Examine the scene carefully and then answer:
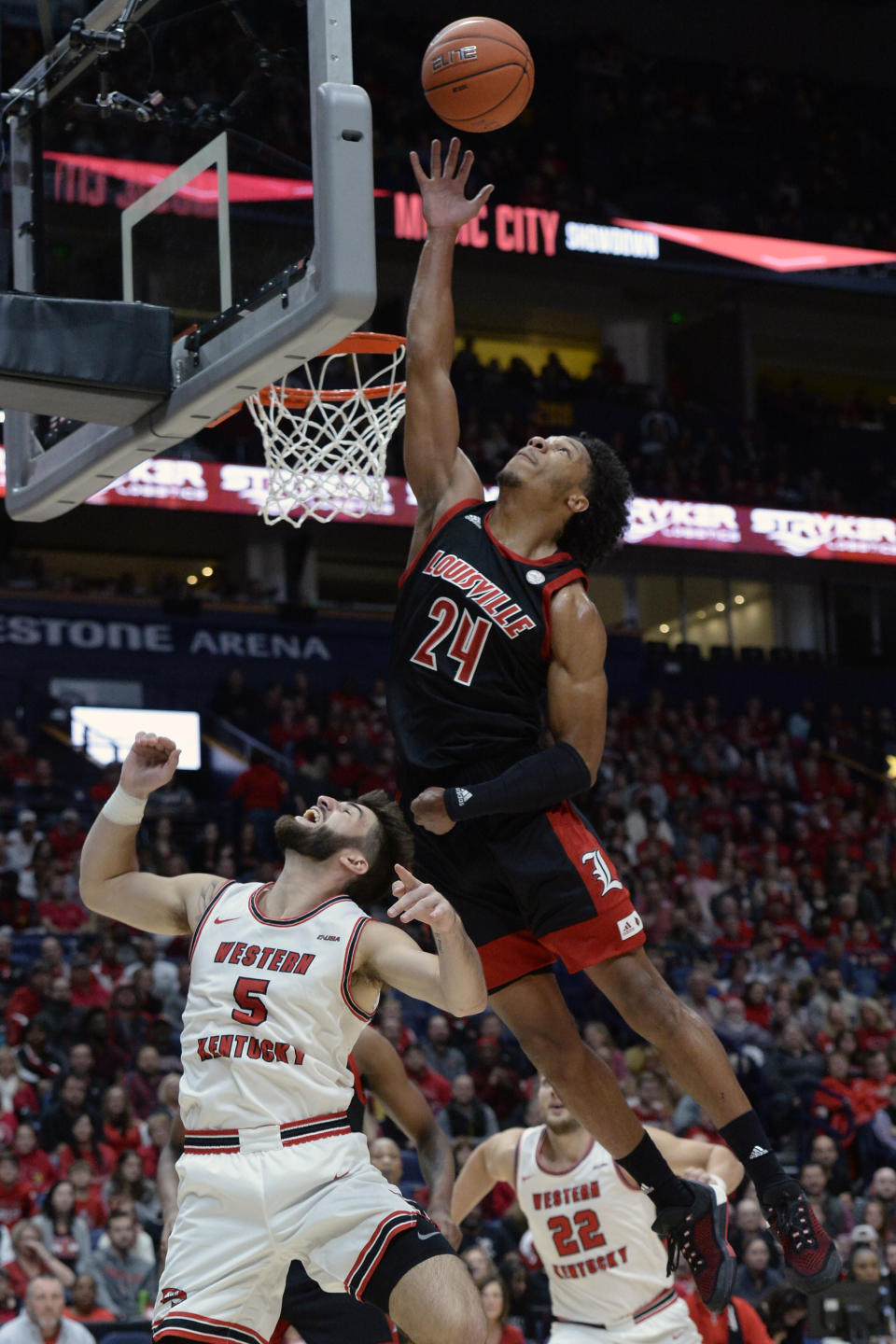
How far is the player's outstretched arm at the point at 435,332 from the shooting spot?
5.44 meters

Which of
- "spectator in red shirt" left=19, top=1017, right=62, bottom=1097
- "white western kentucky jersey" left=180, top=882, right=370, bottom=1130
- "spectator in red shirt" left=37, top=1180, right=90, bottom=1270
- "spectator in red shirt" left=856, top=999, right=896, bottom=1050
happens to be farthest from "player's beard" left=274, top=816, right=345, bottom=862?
"spectator in red shirt" left=856, top=999, right=896, bottom=1050

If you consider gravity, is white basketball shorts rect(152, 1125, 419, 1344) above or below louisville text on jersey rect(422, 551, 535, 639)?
below

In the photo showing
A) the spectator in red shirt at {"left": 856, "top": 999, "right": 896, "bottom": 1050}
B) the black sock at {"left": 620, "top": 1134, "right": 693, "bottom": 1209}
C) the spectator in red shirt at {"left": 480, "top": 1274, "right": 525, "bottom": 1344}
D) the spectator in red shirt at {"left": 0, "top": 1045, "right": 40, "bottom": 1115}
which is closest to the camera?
the black sock at {"left": 620, "top": 1134, "right": 693, "bottom": 1209}

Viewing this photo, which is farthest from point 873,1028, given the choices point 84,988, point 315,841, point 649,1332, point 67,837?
point 315,841

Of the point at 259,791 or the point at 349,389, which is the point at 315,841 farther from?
the point at 259,791

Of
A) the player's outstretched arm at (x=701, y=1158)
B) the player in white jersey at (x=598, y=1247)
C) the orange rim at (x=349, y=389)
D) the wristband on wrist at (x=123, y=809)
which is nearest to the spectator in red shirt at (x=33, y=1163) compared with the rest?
the player in white jersey at (x=598, y=1247)

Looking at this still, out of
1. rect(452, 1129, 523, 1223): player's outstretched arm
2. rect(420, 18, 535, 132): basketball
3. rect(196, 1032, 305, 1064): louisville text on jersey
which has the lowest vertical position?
rect(452, 1129, 523, 1223): player's outstretched arm

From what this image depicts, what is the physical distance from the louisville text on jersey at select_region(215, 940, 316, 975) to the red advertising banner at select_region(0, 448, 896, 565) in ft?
49.5

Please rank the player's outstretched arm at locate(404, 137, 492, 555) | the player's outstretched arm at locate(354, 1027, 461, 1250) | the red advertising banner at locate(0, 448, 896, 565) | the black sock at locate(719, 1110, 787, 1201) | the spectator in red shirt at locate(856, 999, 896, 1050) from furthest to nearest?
1. the red advertising banner at locate(0, 448, 896, 565)
2. the spectator in red shirt at locate(856, 999, 896, 1050)
3. the player's outstretched arm at locate(354, 1027, 461, 1250)
4. the player's outstretched arm at locate(404, 137, 492, 555)
5. the black sock at locate(719, 1110, 787, 1201)

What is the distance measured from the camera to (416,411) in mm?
5492

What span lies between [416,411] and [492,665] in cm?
84

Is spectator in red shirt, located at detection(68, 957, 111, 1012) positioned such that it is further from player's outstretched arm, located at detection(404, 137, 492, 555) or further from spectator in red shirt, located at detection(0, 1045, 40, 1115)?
player's outstretched arm, located at detection(404, 137, 492, 555)

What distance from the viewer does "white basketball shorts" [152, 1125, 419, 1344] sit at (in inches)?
179

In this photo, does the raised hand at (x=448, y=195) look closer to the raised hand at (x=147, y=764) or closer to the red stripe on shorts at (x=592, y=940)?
the raised hand at (x=147, y=764)
